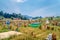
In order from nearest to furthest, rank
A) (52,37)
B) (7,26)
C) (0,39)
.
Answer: (52,37), (0,39), (7,26)

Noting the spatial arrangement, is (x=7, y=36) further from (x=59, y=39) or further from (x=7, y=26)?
(x=7, y=26)

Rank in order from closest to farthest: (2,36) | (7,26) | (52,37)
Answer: (52,37) < (2,36) < (7,26)

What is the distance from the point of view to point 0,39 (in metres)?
7.61

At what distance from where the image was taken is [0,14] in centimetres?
3109

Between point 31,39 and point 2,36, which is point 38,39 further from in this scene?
point 2,36

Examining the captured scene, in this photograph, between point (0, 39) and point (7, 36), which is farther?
Answer: point (7, 36)

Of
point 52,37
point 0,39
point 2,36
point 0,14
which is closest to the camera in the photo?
point 52,37

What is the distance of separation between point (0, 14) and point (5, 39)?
2377cm

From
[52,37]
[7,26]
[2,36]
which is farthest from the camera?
[7,26]

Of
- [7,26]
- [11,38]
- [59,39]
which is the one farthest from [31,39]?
[7,26]

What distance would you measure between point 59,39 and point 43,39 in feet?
2.83

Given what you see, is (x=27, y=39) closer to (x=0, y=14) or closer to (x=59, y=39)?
(x=59, y=39)

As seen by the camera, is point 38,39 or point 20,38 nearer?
point 20,38

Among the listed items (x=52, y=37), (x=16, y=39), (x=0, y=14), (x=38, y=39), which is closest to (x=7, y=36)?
(x=16, y=39)
